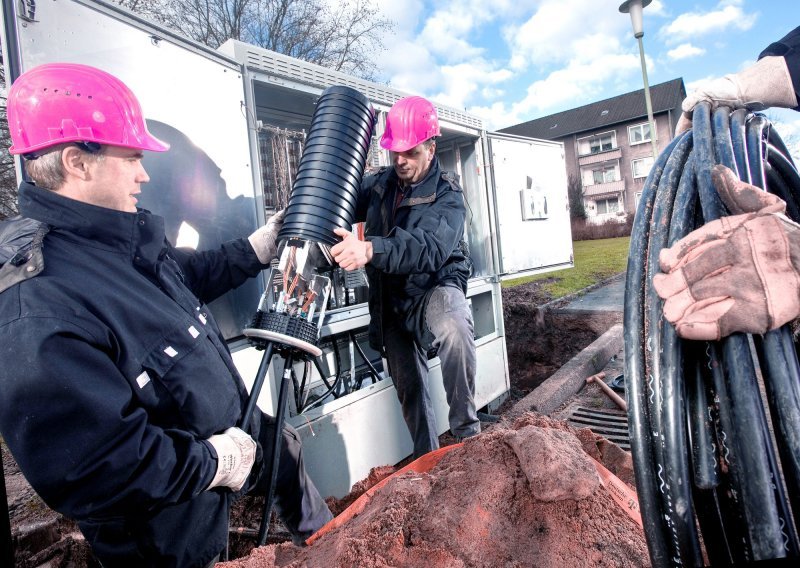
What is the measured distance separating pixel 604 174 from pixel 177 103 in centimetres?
3637

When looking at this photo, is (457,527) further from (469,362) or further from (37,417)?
(469,362)

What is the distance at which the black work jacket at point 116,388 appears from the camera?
3.57ft

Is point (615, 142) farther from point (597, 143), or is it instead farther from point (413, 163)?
point (413, 163)

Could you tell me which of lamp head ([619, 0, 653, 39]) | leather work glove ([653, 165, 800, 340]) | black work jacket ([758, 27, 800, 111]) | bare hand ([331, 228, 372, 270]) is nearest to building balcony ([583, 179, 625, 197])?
lamp head ([619, 0, 653, 39])

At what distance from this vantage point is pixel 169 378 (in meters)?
1.33

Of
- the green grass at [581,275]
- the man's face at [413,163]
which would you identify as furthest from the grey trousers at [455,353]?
the green grass at [581,275]

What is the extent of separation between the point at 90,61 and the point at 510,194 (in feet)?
11.2

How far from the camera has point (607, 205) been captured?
34.4 meters

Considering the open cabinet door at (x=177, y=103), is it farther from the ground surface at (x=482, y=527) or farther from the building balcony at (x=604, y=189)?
the building balcony at (x=604, y=189)

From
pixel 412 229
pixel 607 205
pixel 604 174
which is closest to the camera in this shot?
pixel 412 229

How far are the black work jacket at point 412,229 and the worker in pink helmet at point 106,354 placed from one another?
120cm

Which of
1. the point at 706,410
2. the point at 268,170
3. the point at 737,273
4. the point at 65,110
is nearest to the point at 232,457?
the point at 65,110

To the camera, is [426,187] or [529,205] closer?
[426,187]

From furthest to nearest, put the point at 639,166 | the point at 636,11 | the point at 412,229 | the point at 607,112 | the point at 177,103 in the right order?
the point at 607,112 < the point at 639,166 < the point at 636,11 < the point at 412,229 < the point at 177,103
